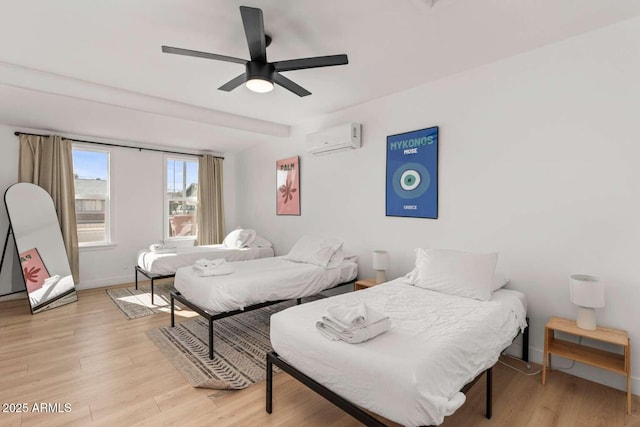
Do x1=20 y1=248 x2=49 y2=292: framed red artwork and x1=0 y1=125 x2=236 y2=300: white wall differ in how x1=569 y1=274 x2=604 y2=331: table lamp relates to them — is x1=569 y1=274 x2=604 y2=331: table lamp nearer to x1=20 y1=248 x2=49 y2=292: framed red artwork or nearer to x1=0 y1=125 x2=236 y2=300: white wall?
x1=20 y1=248 x2=49 y2=292: framed red artwork

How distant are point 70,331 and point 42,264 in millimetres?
1505

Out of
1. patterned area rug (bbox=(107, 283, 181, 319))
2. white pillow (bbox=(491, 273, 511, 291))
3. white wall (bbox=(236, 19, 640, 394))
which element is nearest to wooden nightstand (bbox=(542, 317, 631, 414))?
white wall (bbox=(236, 19, 640, 394))

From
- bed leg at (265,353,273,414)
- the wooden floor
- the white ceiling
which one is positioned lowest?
the wooden floor

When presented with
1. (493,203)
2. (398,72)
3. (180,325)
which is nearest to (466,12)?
(398,72)

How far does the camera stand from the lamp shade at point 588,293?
7.02 ft

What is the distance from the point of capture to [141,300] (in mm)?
4285

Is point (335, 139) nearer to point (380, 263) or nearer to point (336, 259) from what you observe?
point (336, 259)

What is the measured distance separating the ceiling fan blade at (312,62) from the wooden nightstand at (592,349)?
2483 millimetres

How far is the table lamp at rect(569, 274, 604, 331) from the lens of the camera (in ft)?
7.02

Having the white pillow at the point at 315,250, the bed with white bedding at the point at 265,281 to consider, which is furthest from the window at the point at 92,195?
the white pillow at the point at 315,250

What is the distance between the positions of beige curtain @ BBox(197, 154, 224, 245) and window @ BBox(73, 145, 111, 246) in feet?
4.85

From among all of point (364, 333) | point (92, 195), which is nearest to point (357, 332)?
point (364, 333)

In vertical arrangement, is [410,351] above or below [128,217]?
below

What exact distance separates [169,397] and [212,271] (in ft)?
4.09
